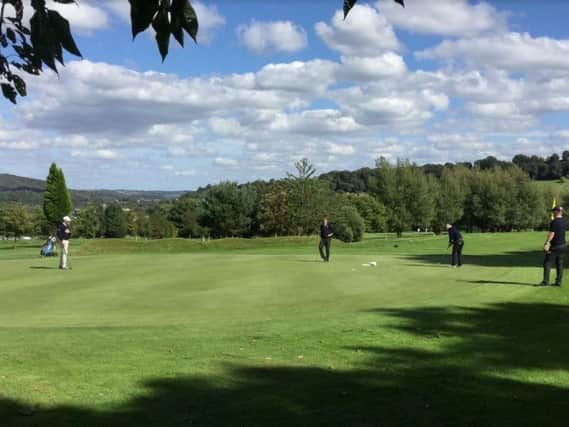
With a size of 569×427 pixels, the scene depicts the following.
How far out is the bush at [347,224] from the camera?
66.2 metres

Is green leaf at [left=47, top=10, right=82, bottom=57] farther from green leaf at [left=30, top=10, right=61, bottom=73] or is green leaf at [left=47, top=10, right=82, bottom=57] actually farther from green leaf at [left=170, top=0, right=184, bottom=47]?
green leaf at [left=170, top=0, right=184, bottom=47]

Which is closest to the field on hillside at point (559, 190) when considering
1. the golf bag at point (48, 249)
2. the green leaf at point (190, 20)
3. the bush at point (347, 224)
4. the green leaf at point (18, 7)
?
the bush at point (347, 224)

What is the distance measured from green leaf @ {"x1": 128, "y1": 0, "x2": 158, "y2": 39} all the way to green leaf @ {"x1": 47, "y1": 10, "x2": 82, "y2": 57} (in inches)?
10.7

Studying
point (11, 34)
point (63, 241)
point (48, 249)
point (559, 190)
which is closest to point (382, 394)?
point (11, 34)

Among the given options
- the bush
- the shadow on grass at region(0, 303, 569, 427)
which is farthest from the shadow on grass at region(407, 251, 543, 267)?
the bush

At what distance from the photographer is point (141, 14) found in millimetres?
2674

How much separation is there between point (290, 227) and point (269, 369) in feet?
215

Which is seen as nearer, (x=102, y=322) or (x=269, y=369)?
(x=269, y=369)

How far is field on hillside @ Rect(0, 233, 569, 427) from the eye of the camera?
6395mm

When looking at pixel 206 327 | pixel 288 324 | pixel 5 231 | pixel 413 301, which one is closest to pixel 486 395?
pixel 288 324

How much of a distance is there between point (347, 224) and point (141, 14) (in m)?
67.8

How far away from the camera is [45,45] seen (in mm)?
2668

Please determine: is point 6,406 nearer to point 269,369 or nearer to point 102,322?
point 269,369

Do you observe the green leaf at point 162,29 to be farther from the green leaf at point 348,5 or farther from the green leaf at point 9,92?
→ the green leaf at point 9,92
